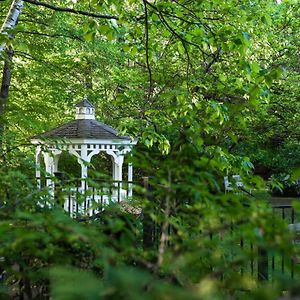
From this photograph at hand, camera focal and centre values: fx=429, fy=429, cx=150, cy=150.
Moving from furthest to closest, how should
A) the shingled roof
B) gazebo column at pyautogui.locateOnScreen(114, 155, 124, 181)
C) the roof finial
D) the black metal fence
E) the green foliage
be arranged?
1. gazebo column at pyautogui.locateOnScreen(114, 155, 124, 181)
2. the roof finial
3. the shingled roof
4. the black metal fence
5. the green foliage

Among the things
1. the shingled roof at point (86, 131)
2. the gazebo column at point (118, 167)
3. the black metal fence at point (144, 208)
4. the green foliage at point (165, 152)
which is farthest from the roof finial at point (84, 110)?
the black metal fence at point (144, 208)

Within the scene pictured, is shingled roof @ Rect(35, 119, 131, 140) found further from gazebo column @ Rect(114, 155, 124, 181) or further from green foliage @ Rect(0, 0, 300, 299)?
gazebo column @ Rect(114, 155, 124, 181)

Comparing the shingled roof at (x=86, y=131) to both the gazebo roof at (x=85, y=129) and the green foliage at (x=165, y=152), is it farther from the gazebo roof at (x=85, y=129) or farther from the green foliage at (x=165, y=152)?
the green foliage at (x=165, y=152)

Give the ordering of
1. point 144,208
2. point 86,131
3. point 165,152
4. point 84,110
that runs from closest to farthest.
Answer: point 144,208 → point 165,152 → point 86,131 → point 84,110

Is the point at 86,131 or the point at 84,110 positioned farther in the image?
the point at 84,110

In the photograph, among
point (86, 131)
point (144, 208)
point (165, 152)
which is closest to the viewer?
point (144, 208)

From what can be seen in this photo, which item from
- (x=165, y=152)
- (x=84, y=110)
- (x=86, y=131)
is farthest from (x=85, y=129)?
(x=165, y=152)

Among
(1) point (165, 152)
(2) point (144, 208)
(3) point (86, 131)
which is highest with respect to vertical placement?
(3) point (86, 131)

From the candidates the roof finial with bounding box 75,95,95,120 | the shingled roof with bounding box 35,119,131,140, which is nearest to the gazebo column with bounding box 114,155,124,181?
the shingled roof with bounding box 35,119,131,140

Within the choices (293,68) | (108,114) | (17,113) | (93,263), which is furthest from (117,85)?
(93,263)

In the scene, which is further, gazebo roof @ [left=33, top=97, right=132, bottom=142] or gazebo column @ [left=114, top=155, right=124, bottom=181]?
gazebo column @ [left=114, top=155, right=124, bottom=181]

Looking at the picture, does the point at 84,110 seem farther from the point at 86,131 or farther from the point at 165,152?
the point at 165,152

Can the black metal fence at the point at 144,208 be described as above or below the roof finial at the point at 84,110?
below

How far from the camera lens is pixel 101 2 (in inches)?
169
